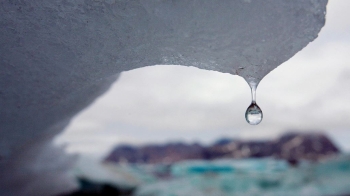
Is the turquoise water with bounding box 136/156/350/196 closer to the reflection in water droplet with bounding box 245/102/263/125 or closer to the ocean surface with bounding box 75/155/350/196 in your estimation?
the ocean surface with bounding box 75/155/350/196

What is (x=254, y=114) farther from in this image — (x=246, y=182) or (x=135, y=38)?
(x=246, y=182)

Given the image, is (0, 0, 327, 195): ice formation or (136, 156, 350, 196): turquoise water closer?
(0, 0, 327, 195): ice formation

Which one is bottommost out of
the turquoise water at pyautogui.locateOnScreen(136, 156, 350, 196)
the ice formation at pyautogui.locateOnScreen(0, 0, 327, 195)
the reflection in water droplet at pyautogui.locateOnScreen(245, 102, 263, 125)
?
the reflection in water droplet at pyautogui.locateOnScreen(245, 102, 263, 125)

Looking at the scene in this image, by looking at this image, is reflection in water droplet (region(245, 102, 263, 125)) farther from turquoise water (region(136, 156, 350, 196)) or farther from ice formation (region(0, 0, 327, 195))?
turquoise water (region(136, 156, 350, 196))

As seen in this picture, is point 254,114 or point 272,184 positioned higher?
point 272,184

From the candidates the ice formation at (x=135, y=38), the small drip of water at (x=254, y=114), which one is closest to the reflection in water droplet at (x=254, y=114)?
the small drip of water at (x=254, y=114)

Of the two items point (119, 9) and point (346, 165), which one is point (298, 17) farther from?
point (346, 165)

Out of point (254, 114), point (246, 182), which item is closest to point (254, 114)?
point (254, 114)

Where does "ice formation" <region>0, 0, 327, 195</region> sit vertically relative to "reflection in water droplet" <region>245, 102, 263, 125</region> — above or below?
above

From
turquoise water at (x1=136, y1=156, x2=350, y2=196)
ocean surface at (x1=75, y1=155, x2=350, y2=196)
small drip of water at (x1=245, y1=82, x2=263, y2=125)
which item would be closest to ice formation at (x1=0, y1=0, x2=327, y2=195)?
small drip of water at (x1=245, y1=82, x2=263, y2=125)
